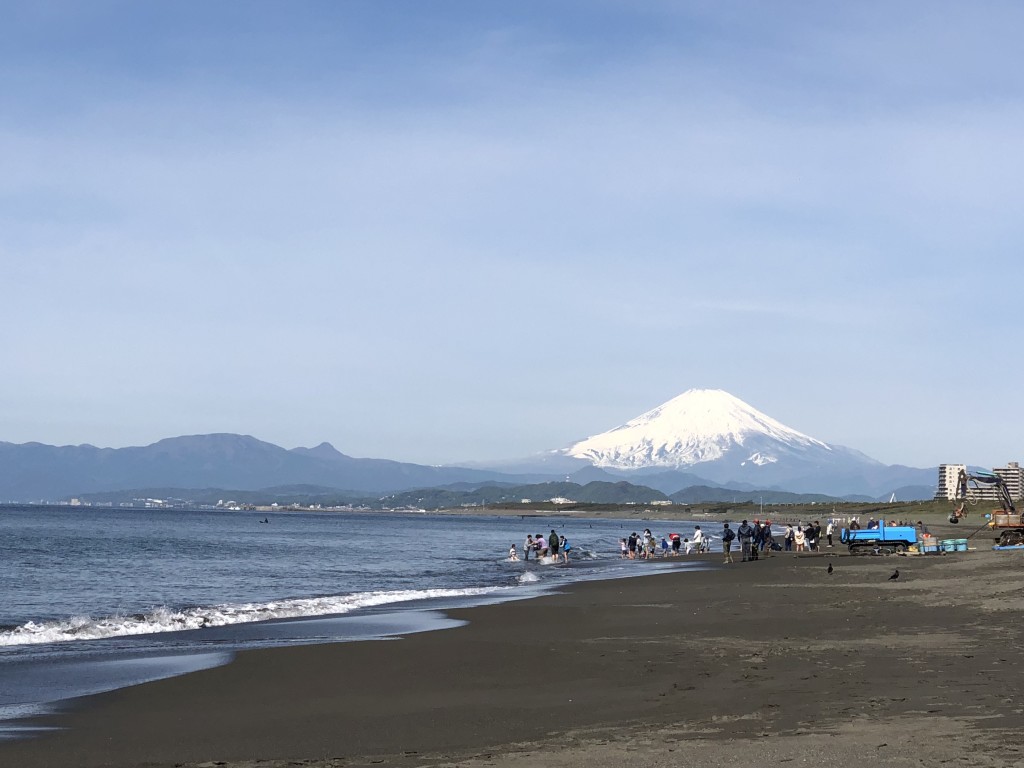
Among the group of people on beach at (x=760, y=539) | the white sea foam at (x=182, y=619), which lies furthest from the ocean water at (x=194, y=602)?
the group of people on beach at (x=760, y=539)

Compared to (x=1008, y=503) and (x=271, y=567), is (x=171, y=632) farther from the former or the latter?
(x=1008, y=503)

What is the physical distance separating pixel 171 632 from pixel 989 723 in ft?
55.3

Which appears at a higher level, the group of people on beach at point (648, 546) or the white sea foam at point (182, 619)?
the white sea foam at point (182, 619)

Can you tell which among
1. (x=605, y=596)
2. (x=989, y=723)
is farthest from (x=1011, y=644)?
(x=605, y=596)

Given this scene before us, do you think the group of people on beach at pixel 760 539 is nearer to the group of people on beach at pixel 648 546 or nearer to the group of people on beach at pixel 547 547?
the group of people on beach at pixel 648 546

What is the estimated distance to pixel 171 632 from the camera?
2162 centimetres

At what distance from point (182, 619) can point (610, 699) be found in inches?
555

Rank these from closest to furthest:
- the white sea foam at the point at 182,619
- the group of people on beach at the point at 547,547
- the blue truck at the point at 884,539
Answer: the white sea foam at the point at 182,619
the blue truck at the point at 884,539
the group of people on beach at the point at 547,547

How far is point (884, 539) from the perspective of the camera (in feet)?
144

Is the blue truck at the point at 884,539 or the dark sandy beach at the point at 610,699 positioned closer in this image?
the dark sandy beach at the point at 610,699

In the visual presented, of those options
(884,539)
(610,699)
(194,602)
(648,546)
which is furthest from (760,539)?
(610,699)

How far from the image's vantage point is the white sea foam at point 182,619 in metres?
20.8

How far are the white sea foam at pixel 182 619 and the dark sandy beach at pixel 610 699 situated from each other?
19.9 feet

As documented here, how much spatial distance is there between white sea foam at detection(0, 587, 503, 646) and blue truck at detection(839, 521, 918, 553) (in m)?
22.3
